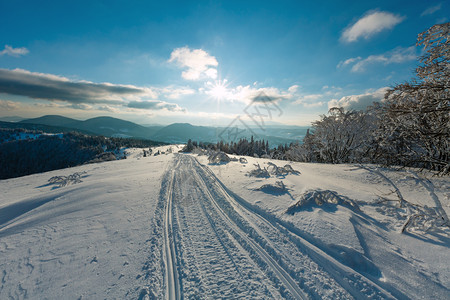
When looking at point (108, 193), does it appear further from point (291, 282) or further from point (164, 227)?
point (291, 282)

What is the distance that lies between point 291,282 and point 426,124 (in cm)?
947

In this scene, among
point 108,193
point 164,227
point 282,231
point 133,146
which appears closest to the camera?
point 282,231

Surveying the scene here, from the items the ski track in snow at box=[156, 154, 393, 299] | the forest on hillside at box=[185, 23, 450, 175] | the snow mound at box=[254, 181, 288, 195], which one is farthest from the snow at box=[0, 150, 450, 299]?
the forest on hillside at box=[185, 23, 450, 175]

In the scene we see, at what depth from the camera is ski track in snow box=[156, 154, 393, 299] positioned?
2.86 m

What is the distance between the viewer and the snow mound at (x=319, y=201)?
546cm

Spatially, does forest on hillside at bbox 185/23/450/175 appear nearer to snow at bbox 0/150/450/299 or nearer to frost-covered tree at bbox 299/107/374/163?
frost-covered tree at bbox 299/107/374/163

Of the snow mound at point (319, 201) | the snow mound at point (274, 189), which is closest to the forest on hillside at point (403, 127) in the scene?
the snow mound at point (319, 201)

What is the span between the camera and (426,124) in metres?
7.29

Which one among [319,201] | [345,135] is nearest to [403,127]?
[319,201]

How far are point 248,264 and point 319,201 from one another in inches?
139

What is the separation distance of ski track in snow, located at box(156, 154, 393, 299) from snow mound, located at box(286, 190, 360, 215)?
1.02 metres

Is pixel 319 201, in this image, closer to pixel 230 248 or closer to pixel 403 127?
pixel 230 248

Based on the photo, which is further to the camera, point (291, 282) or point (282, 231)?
point (282, 231)

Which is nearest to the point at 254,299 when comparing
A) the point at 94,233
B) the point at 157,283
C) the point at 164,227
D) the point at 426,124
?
the point at 157,283
